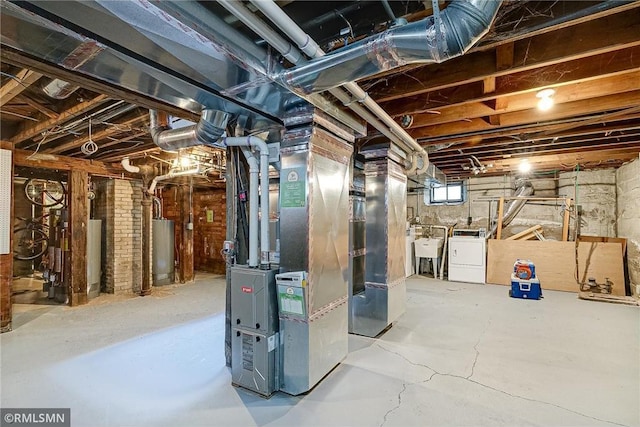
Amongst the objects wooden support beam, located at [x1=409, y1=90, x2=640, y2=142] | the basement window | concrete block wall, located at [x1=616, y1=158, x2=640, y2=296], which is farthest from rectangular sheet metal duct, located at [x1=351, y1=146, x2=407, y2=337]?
concrete block wall, located at [x1=616, y1=158, x2=640, y2=296]

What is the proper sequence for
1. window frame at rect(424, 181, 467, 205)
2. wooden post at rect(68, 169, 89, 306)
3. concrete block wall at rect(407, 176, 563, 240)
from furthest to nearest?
window frame at rect(424, 181, 467, 205), concrete block wall at rect(407, 176, 563, 240), wooden post at rect(68, 169, 89, 306)

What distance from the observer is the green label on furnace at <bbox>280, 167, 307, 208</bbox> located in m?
2.21

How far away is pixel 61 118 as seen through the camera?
2865 mm

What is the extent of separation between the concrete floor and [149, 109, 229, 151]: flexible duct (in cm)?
200

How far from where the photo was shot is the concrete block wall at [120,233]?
17.3 ft

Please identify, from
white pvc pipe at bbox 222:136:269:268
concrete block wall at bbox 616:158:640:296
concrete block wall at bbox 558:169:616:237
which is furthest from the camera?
concrete block wall at bbox 558:169:616:237

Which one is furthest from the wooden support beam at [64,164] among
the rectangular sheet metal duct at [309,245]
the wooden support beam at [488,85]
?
the wooden support beam at [488,85]

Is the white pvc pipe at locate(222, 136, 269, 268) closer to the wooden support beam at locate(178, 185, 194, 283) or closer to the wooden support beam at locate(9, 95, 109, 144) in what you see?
the wooden support beam at locate(9, 95, 109, 144)

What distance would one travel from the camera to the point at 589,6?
138 centimetres

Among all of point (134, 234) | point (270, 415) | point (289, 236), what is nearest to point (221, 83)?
point (289, 236)

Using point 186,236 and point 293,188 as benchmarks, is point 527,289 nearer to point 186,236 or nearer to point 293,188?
point 293,188

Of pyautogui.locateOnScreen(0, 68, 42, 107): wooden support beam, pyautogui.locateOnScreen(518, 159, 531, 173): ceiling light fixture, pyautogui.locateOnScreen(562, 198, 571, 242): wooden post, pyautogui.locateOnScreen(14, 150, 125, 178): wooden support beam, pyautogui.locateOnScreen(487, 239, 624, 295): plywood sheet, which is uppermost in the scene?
pyautogui.locateOnScreen(0, 68, 42, 107): wooden support beam

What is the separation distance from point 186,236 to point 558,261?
7.49m

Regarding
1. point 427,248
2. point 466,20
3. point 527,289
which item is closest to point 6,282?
point 466,20
